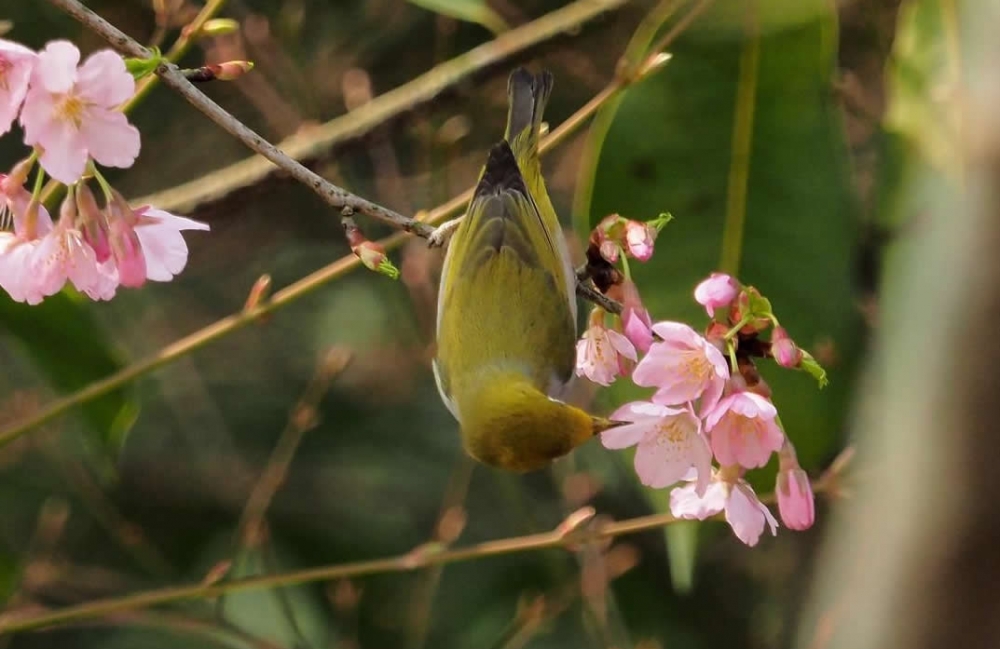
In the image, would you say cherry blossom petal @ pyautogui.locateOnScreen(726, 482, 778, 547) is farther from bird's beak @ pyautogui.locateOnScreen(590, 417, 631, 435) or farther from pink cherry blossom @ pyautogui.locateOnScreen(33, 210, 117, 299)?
pink cherry blossom @ pyautogui.locateOnScreen(33, 210, 117, 299)

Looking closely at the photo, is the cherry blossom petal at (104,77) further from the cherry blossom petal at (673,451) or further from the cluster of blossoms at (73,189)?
the cherry blossom petal at (673,451)

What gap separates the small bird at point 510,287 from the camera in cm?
172

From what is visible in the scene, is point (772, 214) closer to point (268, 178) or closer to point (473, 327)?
point (473, 327)

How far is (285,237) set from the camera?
3541 mm

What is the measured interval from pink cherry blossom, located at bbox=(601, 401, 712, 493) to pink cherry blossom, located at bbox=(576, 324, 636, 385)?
0.24ft

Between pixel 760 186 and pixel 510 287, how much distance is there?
1.32 feet

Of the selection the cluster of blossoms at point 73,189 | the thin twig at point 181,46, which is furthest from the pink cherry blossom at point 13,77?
the thin twig at point 181,46

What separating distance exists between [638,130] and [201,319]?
6.85 ft

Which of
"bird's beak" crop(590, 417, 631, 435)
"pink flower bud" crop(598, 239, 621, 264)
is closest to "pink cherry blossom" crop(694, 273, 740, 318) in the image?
"pink flower bud" crop(598, 239, 621, 264)

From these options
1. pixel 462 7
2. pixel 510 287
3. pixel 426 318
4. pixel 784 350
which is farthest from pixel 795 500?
pixel 426 318

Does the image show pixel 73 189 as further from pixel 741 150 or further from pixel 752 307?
pixel 741 150

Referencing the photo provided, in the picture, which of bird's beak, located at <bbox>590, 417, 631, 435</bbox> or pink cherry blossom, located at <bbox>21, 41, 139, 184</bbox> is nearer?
pink cherry blossom, located at <bbox>21, 41, 139, 184</bbox>

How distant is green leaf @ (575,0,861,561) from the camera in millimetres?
1680

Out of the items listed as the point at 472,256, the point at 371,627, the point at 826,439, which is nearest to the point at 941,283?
the point at 826,439
